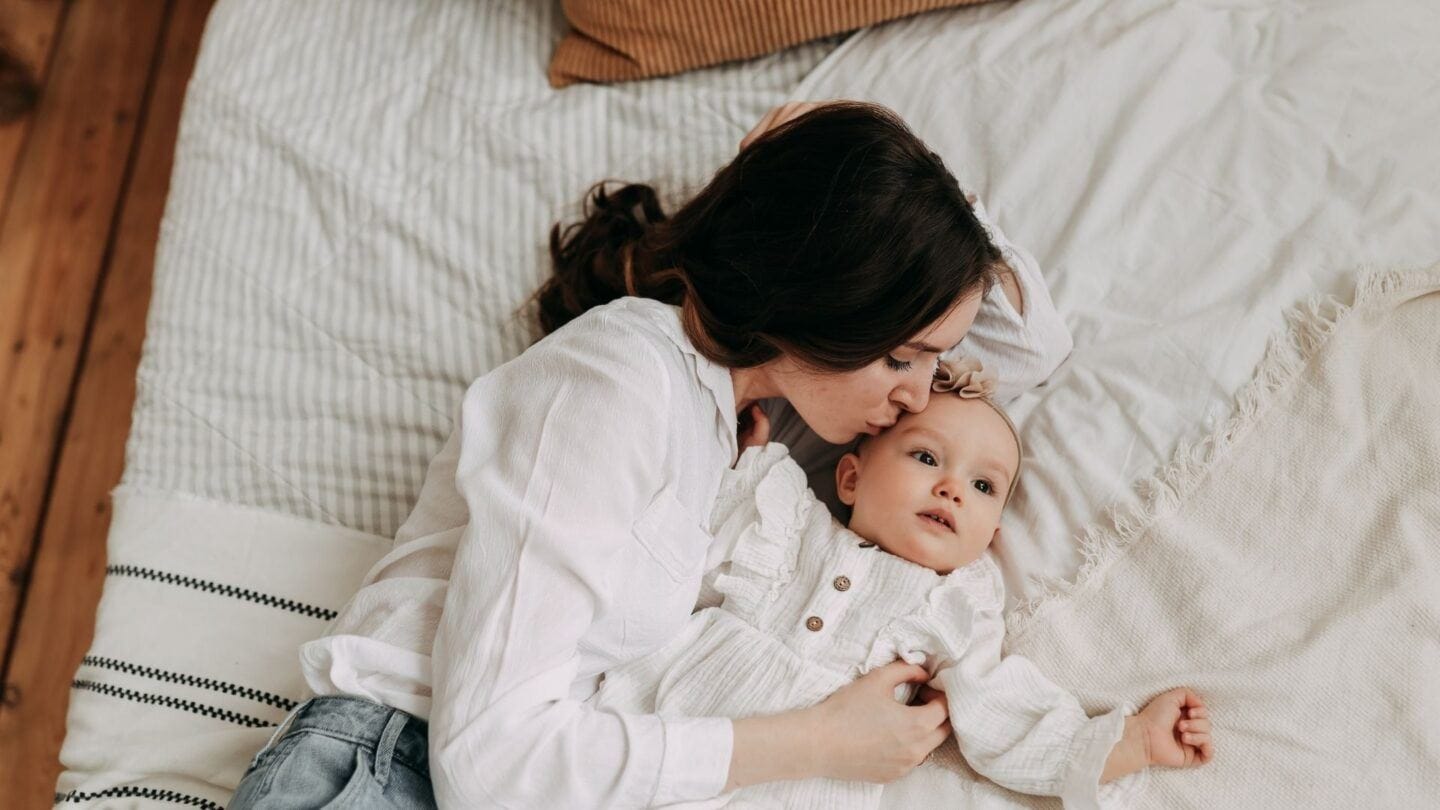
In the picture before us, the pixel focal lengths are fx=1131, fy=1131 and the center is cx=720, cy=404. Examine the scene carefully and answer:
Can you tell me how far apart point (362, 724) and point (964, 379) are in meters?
0.66

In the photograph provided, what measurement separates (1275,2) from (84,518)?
5.90ft

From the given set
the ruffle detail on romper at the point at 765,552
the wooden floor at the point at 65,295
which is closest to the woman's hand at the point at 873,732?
the ruffle detail on romper at the point at 765,552

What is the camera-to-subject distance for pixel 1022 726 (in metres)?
1.01

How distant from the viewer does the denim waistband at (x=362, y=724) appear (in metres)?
0.96

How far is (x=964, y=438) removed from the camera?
1.11m

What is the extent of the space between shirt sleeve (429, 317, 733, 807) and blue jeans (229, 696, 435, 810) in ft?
0.18

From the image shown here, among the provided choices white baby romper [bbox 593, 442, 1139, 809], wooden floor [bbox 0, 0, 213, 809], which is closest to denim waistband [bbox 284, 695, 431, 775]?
white baby romper [bbox 593, 442, 1139, 809]

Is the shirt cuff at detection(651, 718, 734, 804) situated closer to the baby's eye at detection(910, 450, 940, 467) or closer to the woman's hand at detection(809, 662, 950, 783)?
the woman's hand at detection(809, 662, 950, 783)

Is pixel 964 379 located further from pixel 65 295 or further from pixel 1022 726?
pixel 65 295

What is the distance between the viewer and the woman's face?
1.05 m

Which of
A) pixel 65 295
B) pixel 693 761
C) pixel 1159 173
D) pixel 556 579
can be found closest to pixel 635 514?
pixel 556 579

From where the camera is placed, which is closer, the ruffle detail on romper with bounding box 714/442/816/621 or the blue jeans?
the blue jeans

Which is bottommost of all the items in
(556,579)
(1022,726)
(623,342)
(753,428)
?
(1022,726)

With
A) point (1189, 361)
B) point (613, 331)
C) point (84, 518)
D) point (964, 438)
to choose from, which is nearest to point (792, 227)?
point (613, 331)
